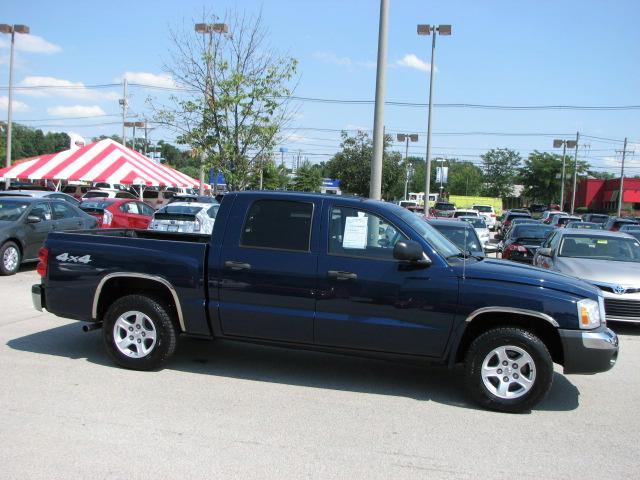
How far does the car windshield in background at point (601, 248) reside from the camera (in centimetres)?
1041

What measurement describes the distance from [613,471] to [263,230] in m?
3.56

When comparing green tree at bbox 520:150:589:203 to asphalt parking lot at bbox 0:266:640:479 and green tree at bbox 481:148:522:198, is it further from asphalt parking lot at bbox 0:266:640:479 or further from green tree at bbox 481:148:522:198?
asphalt parking lot at bbox 0:266:640:479

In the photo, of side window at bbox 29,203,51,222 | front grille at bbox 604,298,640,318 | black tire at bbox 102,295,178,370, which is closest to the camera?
black tire at bbox 102,295,178,370

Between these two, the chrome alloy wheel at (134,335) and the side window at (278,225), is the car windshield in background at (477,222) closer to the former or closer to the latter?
the side window at (278,225)

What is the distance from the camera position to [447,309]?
5355 millimetres

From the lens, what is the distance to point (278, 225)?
5.84 meters

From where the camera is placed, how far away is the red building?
226ft

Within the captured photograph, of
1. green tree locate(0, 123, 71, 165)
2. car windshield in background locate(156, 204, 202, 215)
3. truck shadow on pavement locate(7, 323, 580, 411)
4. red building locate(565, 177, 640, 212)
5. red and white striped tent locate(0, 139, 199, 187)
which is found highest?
green tree locate(0, 123, 71, 165)

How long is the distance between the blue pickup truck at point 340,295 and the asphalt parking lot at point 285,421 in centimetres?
45

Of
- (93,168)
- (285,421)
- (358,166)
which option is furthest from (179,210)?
(358,166)

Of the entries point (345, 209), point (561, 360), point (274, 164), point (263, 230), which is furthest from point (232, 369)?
point (274, 164)

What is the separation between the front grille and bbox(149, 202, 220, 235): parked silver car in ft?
31.2

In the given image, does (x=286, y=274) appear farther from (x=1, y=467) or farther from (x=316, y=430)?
(x=1, y=467)

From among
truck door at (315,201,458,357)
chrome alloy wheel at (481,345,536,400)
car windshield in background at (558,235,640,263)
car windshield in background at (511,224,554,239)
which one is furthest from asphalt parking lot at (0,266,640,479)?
car windshield in background at (511,224,554,239)
